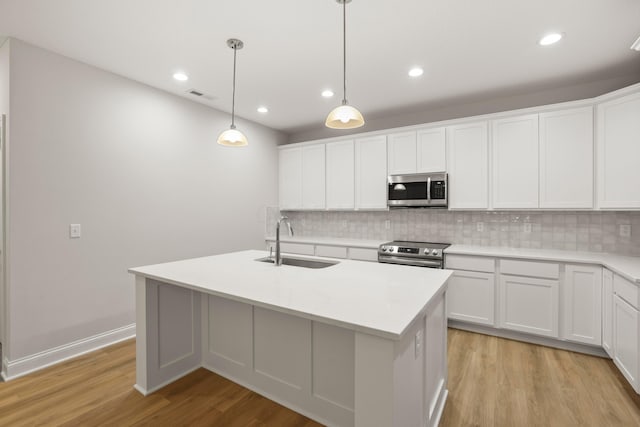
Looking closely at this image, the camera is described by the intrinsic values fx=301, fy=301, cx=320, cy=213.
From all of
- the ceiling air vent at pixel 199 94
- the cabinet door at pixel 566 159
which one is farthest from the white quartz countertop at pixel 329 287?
the ceiling air vent at pixel 199 94

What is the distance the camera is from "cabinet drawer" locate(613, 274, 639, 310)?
2.07m

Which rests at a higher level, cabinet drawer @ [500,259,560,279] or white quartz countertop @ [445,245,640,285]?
white quartz countertop @ [445,245,640,285]

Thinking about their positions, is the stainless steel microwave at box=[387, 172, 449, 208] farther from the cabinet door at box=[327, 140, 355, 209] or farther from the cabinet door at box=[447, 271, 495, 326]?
the cabinet door at box=[447, 271, 495, 326]

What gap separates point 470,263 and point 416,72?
203 cm

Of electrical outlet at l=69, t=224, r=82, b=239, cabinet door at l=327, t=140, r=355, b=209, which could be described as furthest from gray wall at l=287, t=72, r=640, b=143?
electrical outlet at l=69, t=224, r=82, b=239

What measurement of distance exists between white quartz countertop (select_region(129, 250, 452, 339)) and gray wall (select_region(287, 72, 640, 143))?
2.58 meters

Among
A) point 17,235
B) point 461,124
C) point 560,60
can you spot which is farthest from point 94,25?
point 560,60

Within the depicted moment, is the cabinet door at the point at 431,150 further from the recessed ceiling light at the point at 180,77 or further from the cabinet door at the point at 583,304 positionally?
the recessed ceiling light at the point at 180,77

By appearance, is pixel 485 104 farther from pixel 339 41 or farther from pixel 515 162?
pixel 339 41

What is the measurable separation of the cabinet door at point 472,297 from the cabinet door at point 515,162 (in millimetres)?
838

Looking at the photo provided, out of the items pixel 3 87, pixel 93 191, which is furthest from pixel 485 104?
pixel 3 87

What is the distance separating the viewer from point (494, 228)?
359 cm

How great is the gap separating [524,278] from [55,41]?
459 centimetres

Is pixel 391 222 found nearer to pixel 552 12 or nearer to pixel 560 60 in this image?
pixel 560 60
